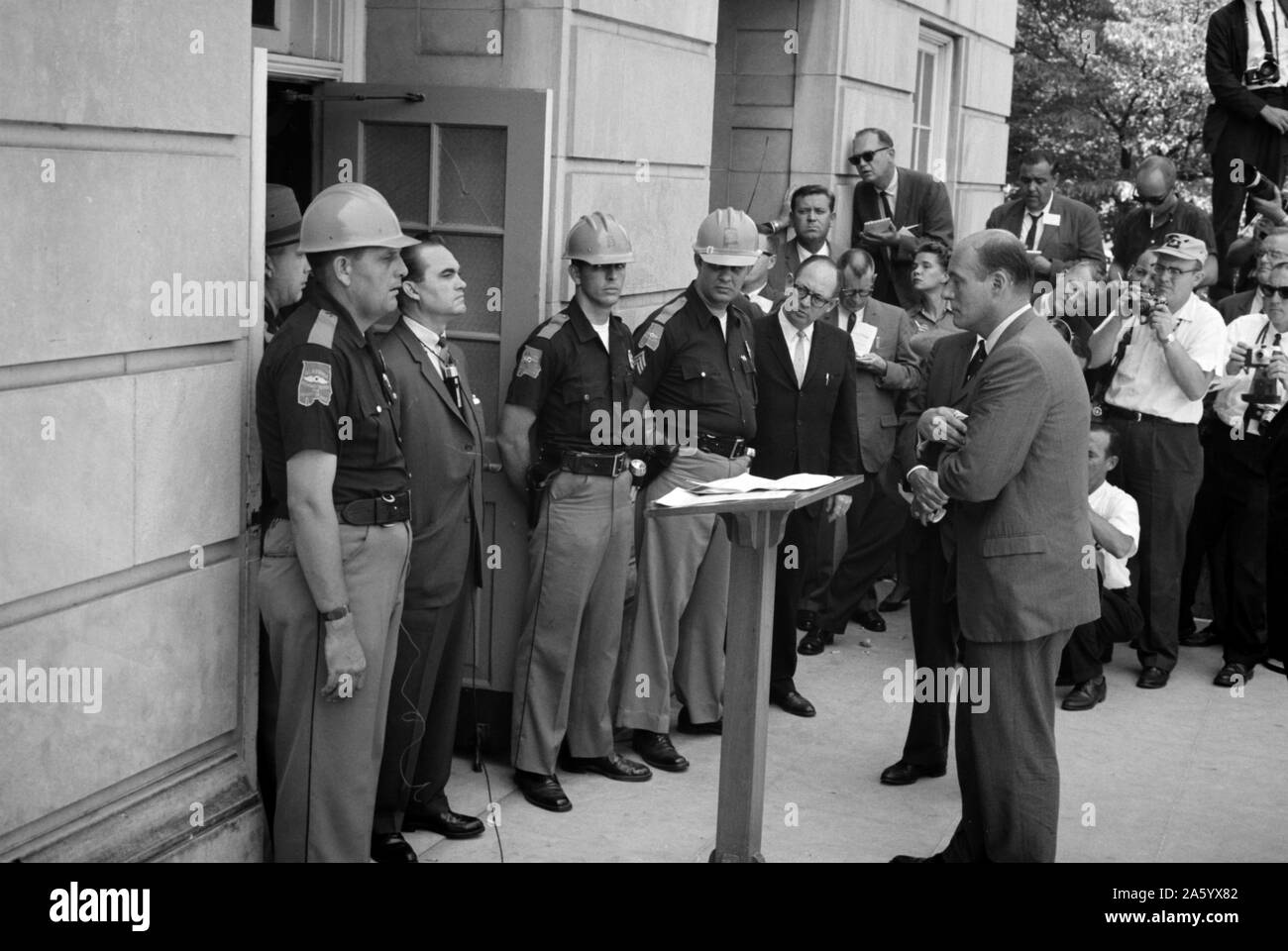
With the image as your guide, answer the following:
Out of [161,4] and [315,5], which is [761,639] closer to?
[161,4]

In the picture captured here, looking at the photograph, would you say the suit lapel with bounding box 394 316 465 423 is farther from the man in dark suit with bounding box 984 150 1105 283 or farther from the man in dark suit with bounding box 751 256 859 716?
the man in dark suit with bounding box 984 150 1105 283

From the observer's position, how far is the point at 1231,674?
8852 millimetres

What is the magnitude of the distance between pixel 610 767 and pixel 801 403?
1949mm

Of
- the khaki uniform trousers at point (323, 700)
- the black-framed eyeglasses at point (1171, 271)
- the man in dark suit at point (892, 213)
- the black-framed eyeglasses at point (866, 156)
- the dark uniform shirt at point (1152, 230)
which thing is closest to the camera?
the khaki uniform trousers at point (323, 700)

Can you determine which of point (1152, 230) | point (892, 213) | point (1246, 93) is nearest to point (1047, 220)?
point (1152, 230)

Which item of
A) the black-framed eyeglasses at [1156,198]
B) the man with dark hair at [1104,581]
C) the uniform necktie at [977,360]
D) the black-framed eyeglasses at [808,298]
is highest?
the black-framed eyeglasses at [1156,198]

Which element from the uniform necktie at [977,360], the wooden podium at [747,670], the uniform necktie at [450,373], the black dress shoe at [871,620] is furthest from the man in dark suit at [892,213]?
the wooden podium at [747,670]

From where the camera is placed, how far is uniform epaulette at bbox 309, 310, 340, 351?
510 cm

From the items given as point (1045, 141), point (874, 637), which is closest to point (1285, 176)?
point (874, 637)

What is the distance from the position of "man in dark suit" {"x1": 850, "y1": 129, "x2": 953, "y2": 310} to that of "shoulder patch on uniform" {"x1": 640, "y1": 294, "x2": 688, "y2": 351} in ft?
10.8

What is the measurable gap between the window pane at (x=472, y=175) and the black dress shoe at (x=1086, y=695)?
3824mm

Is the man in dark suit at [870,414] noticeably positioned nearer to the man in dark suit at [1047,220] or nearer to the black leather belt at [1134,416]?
the black leather belt at [1134,416]

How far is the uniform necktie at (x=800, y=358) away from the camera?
7.68 meters
